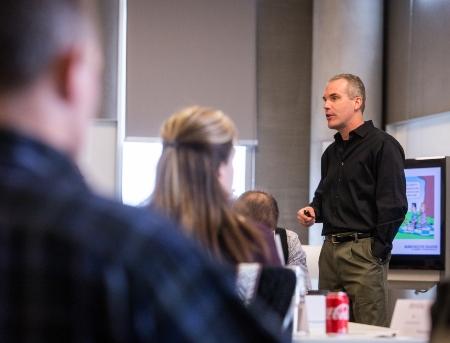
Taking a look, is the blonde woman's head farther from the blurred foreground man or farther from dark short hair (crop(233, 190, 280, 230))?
dark short hair (crop(233, 190, 280, 230))

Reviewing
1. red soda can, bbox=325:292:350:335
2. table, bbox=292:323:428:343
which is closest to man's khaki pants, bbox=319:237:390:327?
table, bbox=292:323:428:343

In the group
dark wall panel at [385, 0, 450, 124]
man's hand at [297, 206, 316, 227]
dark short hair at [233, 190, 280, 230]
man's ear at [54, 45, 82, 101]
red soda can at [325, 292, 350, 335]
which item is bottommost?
red soda can at [325, 292, 350, 335]

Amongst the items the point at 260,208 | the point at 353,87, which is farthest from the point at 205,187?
the point at 353,87

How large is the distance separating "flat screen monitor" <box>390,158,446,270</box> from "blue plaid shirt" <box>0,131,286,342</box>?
219 inches

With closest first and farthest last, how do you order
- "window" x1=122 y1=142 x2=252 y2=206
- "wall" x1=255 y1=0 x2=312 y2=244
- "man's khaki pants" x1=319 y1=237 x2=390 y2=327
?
"man's khaki pants" x1=319 y1=237 x2=390 y2=327, "window" x1=122 y1=142 x2=252 y2=206, "wall" x1=255 y1=0 x2=312 y2=244

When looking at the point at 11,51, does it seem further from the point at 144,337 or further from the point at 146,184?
the point at 146,184

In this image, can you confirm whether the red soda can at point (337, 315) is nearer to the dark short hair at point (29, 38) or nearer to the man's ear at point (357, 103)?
the dark short hair at point (29, 38)

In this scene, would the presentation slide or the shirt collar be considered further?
the presentation slide

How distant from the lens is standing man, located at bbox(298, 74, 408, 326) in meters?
4.11

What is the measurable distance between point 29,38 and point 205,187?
1.44 metres

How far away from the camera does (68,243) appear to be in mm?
549

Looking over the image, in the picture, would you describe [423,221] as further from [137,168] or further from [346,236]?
[137,168]

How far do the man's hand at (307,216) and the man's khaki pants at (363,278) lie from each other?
0.67 ft

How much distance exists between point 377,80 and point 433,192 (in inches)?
85.4
